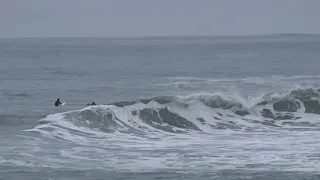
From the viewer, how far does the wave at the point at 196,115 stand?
111ft

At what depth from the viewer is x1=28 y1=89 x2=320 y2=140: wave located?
33781 millimetres

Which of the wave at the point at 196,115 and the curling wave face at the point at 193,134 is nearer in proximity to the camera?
the curling wave face at the point at 193,134

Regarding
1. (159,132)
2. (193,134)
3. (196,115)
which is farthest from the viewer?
(196,115)

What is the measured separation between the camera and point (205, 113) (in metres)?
A: 38.0

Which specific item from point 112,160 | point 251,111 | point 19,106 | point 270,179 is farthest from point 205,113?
point 270,179

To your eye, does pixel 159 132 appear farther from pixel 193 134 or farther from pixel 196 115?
pixel 196 115

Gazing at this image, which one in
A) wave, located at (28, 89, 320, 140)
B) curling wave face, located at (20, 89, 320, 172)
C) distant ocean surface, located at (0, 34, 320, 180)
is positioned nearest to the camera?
distant ocean surface, located at (0, 34, 320, 180)

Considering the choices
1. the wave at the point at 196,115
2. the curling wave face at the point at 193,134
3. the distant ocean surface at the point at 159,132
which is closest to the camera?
the distant ocean surface at the point at 159,132

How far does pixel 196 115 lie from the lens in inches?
1474

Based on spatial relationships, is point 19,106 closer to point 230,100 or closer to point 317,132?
point 230,100

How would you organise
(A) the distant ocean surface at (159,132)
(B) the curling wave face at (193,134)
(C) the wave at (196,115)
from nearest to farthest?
(A) the distant ocean surface at (159,132) < (B) the curling wave face at (193,134) < (C) the wave at (196,115)

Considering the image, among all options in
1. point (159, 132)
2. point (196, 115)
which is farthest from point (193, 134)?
point (196, 115)

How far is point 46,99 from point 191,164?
930 inches

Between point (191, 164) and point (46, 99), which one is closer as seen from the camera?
point (191, 164)
